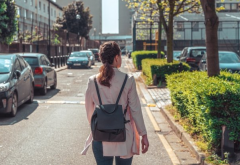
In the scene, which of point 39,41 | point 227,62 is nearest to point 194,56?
point 227,62

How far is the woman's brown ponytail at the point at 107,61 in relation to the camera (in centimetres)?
391

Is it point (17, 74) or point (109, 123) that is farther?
point (17, 74)

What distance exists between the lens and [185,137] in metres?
7.89

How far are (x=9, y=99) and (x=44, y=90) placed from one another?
5604 millimetres

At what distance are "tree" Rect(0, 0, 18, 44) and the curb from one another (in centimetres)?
1549

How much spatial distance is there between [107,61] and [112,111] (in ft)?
1.51

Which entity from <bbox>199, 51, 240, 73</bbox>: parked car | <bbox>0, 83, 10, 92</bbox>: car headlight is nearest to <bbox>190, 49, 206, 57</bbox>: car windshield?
<bbox>199, 51, 240, 73</bbox>: parked car

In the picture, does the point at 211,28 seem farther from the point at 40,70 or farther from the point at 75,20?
the point at 75,20

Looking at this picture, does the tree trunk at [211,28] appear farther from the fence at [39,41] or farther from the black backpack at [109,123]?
the fence at [39,41]

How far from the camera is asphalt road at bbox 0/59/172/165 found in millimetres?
6914

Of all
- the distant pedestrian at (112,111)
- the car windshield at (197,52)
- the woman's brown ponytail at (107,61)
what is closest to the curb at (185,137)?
the distant pedestrian at (112,111)

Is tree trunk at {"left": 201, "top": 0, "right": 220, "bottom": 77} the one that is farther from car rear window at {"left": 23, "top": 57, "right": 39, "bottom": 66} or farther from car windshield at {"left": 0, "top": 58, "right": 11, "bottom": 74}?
car rear window at {"left": 23, "top": 57, "right": 39, "bottom": 66}

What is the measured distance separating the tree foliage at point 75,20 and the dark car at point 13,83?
6032 cm

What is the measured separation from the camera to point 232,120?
621cm
